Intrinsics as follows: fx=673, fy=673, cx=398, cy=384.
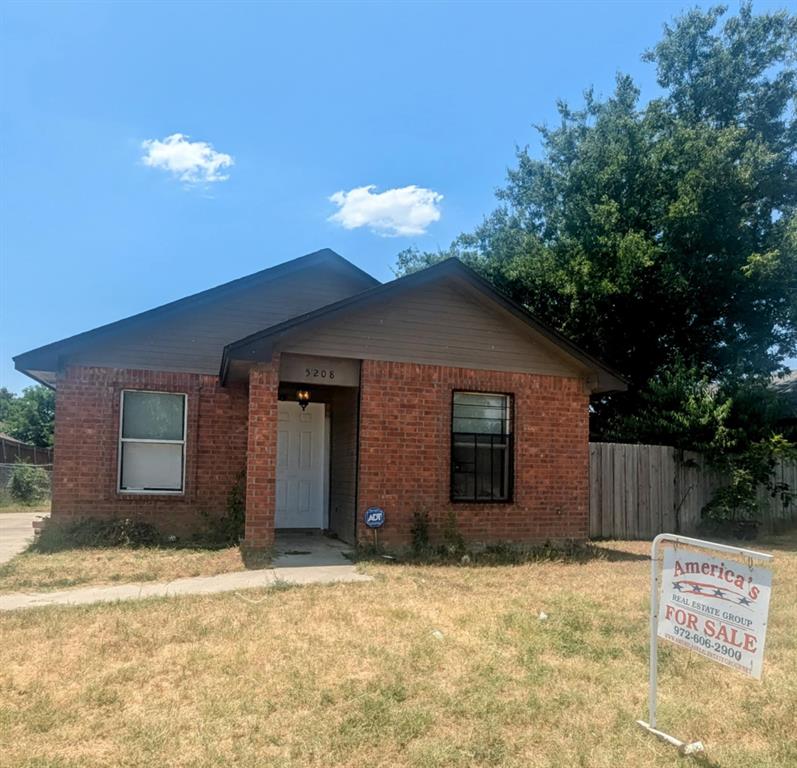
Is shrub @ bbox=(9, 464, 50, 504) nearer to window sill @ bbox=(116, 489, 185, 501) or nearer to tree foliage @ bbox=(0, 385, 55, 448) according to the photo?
window sill @ bbox=(116, 489, 185, 501)

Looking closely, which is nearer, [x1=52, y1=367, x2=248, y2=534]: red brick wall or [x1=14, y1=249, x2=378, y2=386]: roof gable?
[x1=52, y1=367, x2=248, y2=534]: red brick wall

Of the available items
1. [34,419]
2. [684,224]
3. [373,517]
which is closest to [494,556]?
[373,517]

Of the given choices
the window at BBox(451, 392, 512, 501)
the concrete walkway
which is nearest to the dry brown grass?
the concrete walkway

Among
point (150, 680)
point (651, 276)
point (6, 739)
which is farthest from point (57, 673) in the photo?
point (651, 276)

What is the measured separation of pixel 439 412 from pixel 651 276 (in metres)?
10.4

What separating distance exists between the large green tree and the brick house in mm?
6986

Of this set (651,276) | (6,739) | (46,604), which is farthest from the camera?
(651,276)

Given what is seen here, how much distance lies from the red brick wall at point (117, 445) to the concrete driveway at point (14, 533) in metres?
0.92

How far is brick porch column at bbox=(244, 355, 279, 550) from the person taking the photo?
8.82m

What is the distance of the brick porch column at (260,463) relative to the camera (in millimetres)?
8820

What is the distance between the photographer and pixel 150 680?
446 cm

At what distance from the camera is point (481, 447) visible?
10.1 m

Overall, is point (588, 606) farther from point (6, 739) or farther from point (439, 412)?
point (6, 739)

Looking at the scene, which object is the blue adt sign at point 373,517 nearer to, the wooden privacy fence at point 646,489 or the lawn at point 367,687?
the lawn at point 367,687
